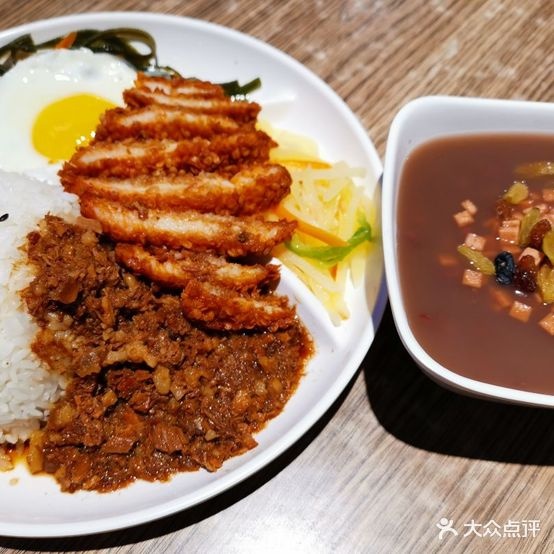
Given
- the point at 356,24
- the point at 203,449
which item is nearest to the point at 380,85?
the point at 356,24

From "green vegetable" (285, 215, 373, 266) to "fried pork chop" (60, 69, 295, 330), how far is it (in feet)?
0.41

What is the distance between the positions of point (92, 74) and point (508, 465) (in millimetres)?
2902

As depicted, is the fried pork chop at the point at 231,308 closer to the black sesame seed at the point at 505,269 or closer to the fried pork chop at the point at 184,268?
the fried pork chop at the point at 184,268

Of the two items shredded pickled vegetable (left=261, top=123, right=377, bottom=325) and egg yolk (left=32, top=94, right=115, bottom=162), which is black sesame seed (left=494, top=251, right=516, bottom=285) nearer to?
shredded pickled vegetable (left=261, top=123, right=377, bottom=325)

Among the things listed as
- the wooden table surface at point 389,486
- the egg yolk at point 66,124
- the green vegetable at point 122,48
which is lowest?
the wooden table surface at point 389,486

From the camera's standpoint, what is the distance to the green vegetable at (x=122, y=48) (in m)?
3.14

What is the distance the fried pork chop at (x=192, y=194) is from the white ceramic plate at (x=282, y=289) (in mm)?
249

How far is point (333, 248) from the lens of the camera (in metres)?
2.63

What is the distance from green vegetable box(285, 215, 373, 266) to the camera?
262cm

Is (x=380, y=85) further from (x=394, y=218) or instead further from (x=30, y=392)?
(x=30, y=392)

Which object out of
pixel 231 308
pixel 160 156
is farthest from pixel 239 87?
pixel 231 308

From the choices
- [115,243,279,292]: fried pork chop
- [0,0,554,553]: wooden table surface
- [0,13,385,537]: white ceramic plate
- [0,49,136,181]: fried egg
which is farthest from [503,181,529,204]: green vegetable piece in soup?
[0,49,136,181]: fried egg

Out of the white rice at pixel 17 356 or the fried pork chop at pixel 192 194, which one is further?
the fried pork chop at pixel 192 194

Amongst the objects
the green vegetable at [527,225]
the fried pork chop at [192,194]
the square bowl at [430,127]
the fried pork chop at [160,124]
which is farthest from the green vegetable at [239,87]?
the green vegetable at [527,225]
